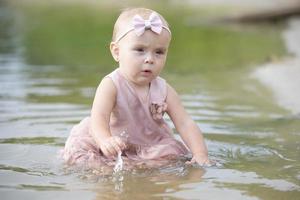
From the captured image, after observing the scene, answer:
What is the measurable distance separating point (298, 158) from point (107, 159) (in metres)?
1.20

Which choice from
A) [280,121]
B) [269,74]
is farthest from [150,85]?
[269,74]

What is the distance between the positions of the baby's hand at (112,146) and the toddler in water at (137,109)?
0.02 m

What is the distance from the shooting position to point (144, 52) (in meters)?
4.03

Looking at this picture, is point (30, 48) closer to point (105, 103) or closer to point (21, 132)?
point (21, 132)

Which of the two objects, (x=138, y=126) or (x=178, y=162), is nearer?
(x=178, y=162)

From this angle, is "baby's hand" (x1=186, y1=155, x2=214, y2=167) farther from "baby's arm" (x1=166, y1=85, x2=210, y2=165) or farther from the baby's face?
the baby's face

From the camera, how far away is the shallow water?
3.42 m

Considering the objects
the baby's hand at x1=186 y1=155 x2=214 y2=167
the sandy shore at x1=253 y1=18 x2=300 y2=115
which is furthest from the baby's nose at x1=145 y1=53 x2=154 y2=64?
the sandy shore at x1=253 y1=18 x2=300 y2=115

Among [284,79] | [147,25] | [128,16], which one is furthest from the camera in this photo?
[284,79]

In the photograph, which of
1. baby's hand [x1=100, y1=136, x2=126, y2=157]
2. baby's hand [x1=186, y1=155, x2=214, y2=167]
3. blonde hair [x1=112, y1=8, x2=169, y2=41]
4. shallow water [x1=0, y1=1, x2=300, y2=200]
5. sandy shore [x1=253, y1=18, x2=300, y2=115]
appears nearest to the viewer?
shallow water [x1=0, y1=1, x2=300, y2=200]

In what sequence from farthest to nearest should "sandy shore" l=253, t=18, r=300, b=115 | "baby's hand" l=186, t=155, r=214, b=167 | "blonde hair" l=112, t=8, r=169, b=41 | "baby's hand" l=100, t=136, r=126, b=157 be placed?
"sandy shore" l=253, t=18, r=300, b=115 → "blonde hair" l=112, t=8, r=169, b=41 → "baby's hand" l=186, t=155, r=214, b=167 → "baby's hand" l=100, t=136, r=126, b=157

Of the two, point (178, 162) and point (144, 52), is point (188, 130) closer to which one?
point (178, 162)

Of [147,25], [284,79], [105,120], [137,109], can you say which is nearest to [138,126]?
[137,109]

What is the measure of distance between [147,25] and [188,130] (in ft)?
2.31
